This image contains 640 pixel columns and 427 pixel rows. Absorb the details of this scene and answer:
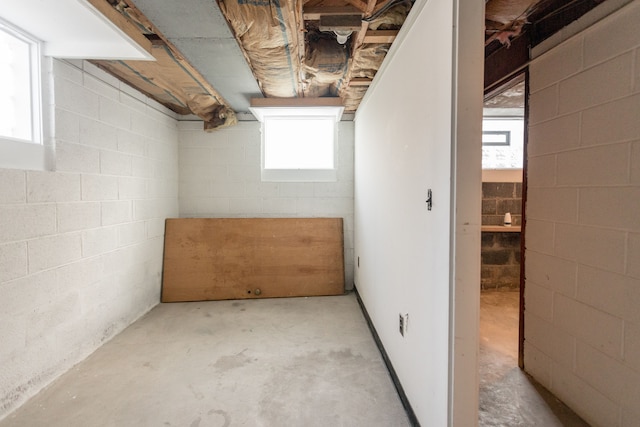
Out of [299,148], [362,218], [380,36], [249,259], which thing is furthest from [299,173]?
[380,36]

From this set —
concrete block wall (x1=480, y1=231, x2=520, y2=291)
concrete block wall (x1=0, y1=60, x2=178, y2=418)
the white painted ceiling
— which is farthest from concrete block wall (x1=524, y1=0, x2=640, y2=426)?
concrete block wall (x1=0, y1=60, x2=178, y2=418)

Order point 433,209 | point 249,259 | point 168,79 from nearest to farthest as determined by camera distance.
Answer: point 433,209 → point 168,79 → point 249,259

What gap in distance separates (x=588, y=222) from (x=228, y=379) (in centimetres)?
231

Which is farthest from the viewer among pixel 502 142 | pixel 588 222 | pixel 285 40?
pixel 502 142

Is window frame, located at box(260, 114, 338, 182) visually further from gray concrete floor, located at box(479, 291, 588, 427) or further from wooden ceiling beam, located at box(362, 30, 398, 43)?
gray concrete floor, located at box(479, 291, 588, 427)

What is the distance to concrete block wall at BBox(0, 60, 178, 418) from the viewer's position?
167cm

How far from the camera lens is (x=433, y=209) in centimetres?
126

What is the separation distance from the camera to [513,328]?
2635mm

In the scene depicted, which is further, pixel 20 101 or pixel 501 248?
pixel 501 248

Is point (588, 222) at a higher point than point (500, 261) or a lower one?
higher

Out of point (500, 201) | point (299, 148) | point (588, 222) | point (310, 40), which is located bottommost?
point (588, 222)

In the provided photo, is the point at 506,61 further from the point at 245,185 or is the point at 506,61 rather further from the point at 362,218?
the point at 245,185

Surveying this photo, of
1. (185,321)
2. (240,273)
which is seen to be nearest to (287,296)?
(240,273)

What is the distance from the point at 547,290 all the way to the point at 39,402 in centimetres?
313
